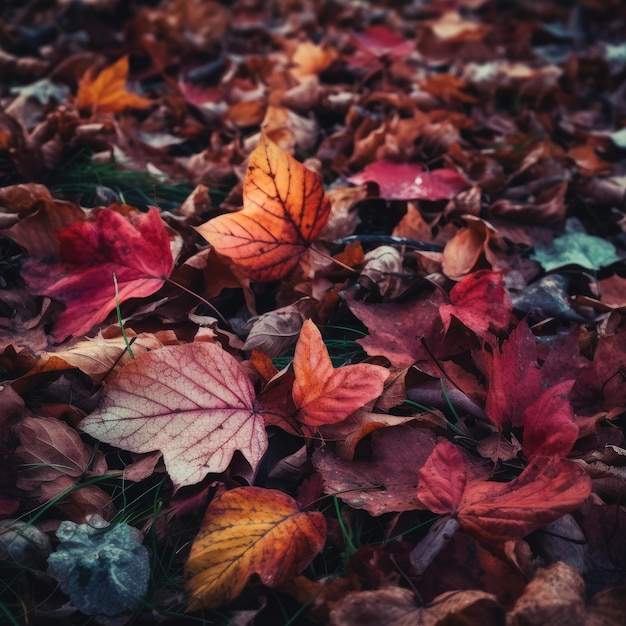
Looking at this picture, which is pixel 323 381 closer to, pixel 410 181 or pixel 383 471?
pixel 383 471

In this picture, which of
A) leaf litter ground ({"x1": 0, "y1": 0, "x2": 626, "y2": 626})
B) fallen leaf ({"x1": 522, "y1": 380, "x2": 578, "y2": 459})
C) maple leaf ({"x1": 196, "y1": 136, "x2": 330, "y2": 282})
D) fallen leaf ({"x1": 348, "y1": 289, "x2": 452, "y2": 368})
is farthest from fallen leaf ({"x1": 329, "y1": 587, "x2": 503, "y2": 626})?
maple leaf ({"x1": 196, "y1": 136, "x2": 330, "y2": 282})

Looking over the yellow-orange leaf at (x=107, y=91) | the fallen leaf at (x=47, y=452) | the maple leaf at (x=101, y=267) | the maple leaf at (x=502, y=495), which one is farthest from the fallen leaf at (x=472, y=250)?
the yellow-orange leaf at (x=107, y=91)

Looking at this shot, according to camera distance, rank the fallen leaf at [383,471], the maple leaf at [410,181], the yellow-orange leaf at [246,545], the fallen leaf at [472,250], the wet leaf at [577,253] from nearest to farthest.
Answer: the yellow-orange leaf at [246,545] → the fallen leaf at [383,471] → the fallen leaf at [472,250] → the wet leaf at [577,253] → the maple leaf at [410,181]

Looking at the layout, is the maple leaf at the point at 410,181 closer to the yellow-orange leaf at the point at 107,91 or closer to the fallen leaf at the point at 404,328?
the fallen leaf at the point at 404,328

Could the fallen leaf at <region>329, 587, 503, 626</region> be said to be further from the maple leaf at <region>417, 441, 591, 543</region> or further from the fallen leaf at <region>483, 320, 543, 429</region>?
the fallen leaf at <region>483, 320, 543, 429</region>

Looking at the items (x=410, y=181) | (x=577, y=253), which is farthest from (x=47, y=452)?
(x=577, y=253)

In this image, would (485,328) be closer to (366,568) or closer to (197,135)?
(366,568)
